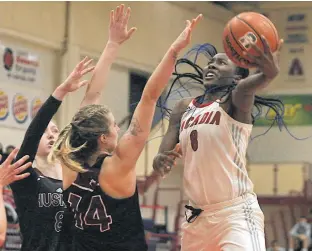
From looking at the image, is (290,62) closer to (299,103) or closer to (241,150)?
(299,103)

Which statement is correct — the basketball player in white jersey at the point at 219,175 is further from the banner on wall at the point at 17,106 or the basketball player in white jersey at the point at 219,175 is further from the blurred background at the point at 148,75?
the banner on wall at the point at 17,106

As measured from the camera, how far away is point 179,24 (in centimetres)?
1694

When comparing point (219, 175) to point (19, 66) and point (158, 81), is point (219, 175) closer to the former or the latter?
point (158, 81)

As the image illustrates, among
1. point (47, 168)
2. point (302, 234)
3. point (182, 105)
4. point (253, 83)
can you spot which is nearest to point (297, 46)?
point (302, 234)

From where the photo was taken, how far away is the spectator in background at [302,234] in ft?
51.3

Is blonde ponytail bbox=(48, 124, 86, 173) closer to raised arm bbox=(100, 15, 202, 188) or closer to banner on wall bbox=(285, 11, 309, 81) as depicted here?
raised arm bbox=(100, 15, 202, 188)

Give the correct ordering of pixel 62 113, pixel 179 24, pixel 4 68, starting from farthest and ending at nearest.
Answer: pixel 179 24 < pixel 62 113 < pixel 4 68

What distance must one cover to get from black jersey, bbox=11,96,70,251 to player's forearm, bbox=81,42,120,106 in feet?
1.32

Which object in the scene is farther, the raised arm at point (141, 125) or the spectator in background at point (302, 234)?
the spectator in background at point (302, 234)

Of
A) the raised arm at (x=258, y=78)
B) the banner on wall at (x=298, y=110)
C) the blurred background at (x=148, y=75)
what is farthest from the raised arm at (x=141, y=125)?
the banner on wall at (x=298, y=110)

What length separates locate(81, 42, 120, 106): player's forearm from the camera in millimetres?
4824

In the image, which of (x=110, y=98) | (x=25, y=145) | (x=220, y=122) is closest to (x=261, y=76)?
(x=220, y=122)

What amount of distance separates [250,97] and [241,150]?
0.41 metres

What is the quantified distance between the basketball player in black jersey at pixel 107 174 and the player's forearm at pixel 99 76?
2.73 ft
